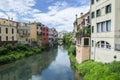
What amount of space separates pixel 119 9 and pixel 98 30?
706 cm

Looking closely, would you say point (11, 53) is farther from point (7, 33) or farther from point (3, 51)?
point (7, 33)

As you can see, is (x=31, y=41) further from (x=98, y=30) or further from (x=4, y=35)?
(x=98, y=30)

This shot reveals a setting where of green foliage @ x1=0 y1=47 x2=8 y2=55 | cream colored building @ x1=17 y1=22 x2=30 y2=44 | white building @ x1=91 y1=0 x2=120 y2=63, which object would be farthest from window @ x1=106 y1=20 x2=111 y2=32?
cream colored building @ x1=17 y1=22 x2=30 y2=44

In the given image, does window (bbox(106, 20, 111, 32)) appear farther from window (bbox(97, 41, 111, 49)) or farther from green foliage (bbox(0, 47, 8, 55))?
green foliage (bbox(0, 47, 8, 55))

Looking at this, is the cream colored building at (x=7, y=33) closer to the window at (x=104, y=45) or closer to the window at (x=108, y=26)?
the window at (x=104, y=45)

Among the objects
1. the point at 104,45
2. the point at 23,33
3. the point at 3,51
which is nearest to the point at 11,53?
the point at 3,51

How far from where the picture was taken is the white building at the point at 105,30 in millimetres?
23828

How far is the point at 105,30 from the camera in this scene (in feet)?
89.6

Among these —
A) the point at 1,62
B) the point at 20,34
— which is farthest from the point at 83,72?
the point at 20,34

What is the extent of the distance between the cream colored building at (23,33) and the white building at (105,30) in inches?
1690

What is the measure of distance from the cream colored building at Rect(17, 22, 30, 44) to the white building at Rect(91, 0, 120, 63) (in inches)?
1690

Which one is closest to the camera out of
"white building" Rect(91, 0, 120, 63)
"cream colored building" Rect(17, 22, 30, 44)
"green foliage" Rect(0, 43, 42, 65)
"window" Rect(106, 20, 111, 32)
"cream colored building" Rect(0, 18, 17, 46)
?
"white building" Rect(91, 0, 120, 63)

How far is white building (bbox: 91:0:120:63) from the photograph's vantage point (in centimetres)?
2383

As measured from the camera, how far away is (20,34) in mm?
70750
